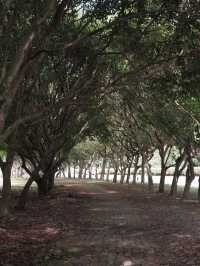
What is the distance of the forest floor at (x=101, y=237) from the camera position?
11.3 metres

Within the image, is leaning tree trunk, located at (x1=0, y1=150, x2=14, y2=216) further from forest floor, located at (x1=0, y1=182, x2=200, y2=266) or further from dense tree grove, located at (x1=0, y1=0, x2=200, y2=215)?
forest floor, located at (x1=0, y1=182, x2=200, y2=266)

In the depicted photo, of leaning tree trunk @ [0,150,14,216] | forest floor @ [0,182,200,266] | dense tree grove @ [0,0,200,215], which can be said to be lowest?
forest floor @ [0,182,200,266]

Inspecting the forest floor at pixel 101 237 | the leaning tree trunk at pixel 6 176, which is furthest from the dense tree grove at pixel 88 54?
the forest floor at pixel 101 237

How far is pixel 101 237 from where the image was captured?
14.3 metres

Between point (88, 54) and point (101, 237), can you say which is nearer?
point (101, 237)

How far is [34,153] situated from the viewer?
3008 cm

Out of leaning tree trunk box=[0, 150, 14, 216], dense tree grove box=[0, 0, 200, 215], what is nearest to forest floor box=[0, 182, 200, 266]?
leaning tree trunk box=[0, 150, 14, 216]

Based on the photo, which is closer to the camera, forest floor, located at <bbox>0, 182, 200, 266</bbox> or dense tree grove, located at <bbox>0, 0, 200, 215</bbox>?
dense tree grove, located at <bbox>0, 0, 200, 215</bbox>

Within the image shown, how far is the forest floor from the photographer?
11.3 metres

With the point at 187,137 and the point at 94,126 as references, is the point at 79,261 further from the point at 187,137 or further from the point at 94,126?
the point at 94,126

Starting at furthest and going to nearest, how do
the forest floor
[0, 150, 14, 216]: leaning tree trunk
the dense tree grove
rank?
[0, 150, 14, 216]: leaning tree trunk
the forest floor
the dense tree grove

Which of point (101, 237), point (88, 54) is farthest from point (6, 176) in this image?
point (88, 54)

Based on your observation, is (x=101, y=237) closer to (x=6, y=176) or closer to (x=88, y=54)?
(x=88, y=54)

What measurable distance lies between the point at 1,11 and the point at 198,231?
852 centimetres
